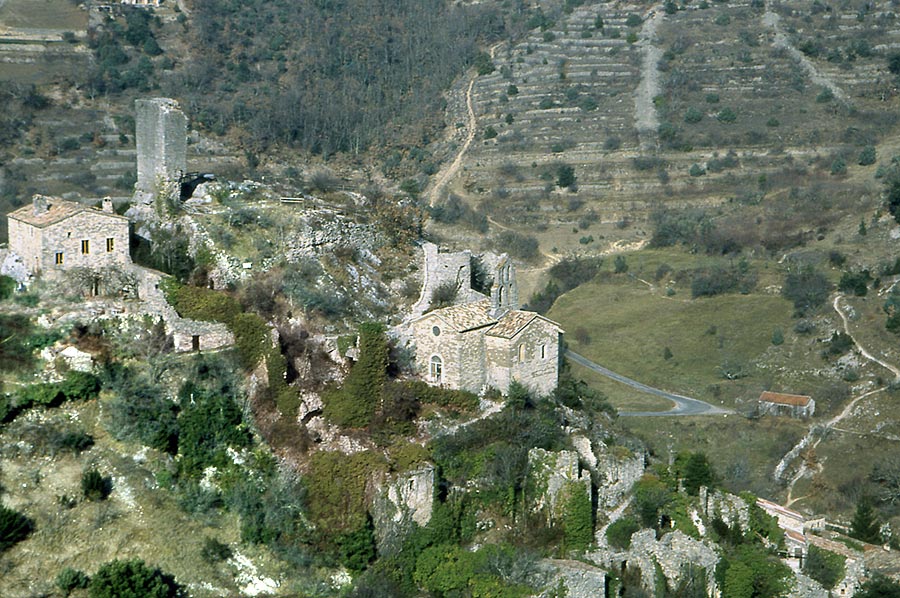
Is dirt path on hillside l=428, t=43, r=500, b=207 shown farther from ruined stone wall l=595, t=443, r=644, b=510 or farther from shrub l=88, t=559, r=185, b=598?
shrub l=88, t=559, r=185, b=598

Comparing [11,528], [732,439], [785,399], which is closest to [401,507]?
[11,528]

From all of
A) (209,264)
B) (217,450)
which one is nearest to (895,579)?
(217,450)

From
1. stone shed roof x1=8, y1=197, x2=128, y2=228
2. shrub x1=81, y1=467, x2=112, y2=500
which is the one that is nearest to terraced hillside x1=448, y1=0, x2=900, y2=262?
stone shed roof x1=8, y1=197, x2=128, y2=228

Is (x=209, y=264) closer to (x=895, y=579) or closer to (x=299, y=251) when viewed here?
(x=299, y=251)

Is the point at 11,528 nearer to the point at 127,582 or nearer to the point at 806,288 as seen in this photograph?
the point at 127,582

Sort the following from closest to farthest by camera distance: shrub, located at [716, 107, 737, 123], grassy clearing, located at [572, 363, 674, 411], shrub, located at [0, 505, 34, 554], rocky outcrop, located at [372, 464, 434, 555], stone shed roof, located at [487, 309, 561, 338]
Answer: shrub, located at [0, 505, 34, 554], rocky outcrop, located at [372, 464, 434, 555], stone shed roof, located at [487, 309, 561, 338], grassy clearing, located at [572, 363, 674, 411], shrub, located at [716, 107, 737, 123]

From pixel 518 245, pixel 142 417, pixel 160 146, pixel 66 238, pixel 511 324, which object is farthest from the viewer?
pixel 518 245

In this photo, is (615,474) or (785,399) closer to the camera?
(615,474)
